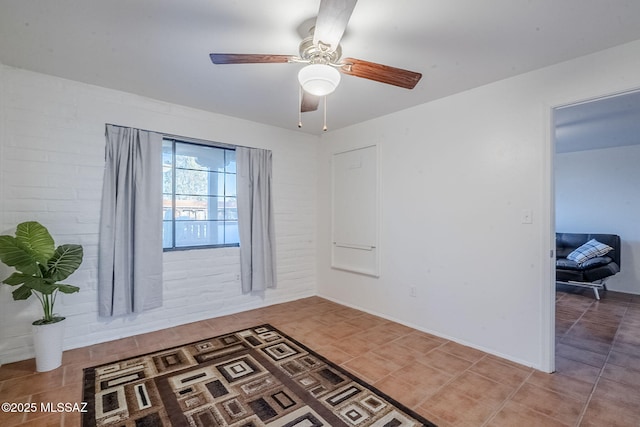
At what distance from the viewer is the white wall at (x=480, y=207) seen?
2.41m

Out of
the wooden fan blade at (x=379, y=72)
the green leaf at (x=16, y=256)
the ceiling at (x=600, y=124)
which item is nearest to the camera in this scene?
the wooden fan blade at (x=379, y=72)

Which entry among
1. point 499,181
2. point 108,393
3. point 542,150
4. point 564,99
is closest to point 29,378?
point 108,393

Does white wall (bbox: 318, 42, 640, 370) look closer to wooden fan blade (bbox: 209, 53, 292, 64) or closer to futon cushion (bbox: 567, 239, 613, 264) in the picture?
wooden fan blade (bbox: 209, 53, 292, 64)

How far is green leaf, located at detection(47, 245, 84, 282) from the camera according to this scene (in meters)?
2.35

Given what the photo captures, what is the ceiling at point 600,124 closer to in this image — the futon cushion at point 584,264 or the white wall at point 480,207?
the white wall at point 480,207

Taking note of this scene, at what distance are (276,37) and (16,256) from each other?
2472mm

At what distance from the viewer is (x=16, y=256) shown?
7.14 feet

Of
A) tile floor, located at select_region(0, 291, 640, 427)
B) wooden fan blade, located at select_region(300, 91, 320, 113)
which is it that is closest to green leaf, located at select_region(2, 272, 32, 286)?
tile floor, located at select_region(0, 291, 640, 427)

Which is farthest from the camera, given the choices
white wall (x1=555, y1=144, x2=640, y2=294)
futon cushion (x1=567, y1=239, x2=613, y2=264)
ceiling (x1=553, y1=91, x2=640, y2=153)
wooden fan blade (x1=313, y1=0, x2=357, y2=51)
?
white wall (x1=555, y1=144, x2=640, y2=294)

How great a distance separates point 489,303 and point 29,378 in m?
3.84

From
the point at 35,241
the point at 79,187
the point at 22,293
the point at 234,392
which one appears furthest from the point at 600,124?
the point at 22,293

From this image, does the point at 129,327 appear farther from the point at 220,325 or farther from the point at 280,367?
the point at 280,367

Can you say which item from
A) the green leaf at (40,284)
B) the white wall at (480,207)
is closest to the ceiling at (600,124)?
the white wall at (480,207)

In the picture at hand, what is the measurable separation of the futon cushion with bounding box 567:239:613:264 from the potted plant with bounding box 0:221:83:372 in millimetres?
6512
